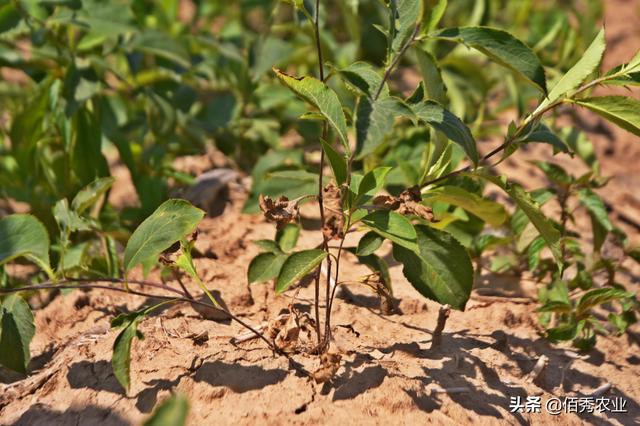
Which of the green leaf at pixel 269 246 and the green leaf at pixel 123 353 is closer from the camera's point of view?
the green leaf at pixel 123 353

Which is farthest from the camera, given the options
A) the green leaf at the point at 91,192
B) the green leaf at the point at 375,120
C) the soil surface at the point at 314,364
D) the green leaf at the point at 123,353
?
the green leaf at the point at 91,192

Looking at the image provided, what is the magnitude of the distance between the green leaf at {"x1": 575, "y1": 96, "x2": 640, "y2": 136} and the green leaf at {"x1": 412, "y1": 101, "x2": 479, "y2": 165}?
28cm

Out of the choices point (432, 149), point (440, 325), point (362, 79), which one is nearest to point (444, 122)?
point (362, 79)

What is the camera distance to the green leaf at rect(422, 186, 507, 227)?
1939 mm

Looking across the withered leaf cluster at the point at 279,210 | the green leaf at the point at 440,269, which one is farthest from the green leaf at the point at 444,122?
the withered leaf cluster at the point at 279,210

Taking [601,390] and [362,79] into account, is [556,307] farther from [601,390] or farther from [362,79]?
[362,79]

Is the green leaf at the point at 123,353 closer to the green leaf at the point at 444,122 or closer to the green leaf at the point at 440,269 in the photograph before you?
the green leaf at the point at 440,269

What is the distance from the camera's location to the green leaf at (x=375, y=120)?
A: 54.9 inches

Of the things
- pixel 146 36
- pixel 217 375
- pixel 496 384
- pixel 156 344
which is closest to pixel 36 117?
pixel 146 36

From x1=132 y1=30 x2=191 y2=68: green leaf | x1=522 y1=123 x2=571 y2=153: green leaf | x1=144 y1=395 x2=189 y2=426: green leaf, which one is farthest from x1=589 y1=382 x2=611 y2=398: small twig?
x1=132 y1=30 x2=191 y2=68: green leaf

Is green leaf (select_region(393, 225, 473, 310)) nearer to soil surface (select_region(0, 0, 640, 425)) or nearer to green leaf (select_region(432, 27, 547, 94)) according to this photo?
soil surface (select_region(0, 0, 640, 425))

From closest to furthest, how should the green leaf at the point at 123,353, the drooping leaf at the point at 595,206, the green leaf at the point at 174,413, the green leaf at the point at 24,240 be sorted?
the green leaf at the point at 174,413
the green leaf at the point at 123,353
the green leaf at the point at 24,240
the drooping leaf at the point at 595,206

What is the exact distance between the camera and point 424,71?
1.88m

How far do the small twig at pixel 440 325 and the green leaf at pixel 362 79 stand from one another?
59 cm
